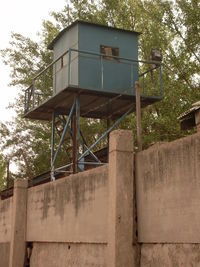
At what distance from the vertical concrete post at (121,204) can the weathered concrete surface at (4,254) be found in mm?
6503

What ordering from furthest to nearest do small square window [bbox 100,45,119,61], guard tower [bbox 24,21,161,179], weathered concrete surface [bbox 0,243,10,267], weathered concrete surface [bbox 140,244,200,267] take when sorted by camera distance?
small square window [bbox 100,45,119,61]
guard tower [bbox 24,21,161,179]
weathered concrete surface [bbox 0,243,10,267]
weathered concrete surface [bbox 140,244,200,267]

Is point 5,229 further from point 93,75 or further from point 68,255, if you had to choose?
point 93,75

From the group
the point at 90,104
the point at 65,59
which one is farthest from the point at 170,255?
the point at 65,59

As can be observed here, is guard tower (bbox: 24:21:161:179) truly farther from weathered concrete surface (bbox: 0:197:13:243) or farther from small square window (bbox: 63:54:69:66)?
weathered concrete surface (bbox: 0:197:13:243)

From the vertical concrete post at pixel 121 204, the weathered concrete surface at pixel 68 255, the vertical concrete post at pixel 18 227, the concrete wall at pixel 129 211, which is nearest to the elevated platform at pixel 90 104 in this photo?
the vertical concrete post at pixel 18 227

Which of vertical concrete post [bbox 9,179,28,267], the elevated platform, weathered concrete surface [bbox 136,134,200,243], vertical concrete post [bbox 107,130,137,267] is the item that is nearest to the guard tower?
the elevated platform

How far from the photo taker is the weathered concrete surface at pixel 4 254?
12.7 metres

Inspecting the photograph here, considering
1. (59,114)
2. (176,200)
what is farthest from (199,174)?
(59,114)

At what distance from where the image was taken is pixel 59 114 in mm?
15438

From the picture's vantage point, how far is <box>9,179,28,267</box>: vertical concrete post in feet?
38.0

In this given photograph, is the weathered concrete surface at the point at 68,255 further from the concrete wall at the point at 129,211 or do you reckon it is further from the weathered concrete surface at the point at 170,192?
the weathered concrete surface at the point at 170,192

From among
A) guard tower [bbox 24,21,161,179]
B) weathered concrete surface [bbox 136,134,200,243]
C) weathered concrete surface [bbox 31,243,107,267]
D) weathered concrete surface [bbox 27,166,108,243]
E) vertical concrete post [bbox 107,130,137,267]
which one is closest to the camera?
weathered concrete surface [bbox 136,134,200,243]

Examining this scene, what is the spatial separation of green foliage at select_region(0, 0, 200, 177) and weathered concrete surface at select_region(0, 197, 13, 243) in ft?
18.7

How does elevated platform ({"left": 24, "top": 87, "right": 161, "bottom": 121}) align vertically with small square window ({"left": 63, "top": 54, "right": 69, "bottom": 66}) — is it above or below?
below
